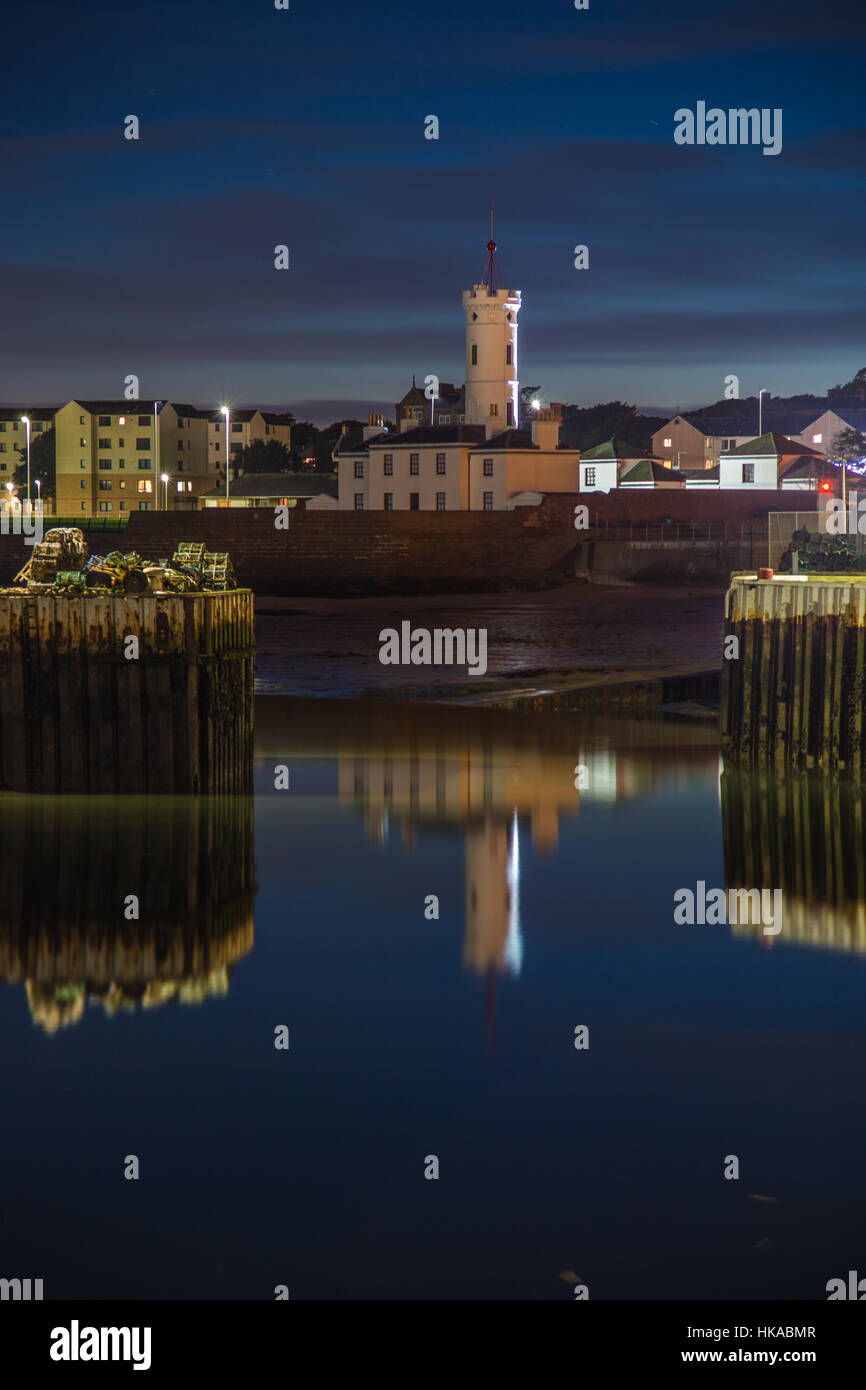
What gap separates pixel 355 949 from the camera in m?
13.5

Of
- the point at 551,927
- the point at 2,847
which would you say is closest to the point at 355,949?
the point at 551,927

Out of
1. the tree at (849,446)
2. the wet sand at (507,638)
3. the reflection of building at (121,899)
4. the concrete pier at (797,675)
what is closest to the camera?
the reflection of building at (121,899)

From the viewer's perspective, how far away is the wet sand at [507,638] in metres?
31.9

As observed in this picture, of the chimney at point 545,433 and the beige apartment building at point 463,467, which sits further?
the chimney at point 545,433

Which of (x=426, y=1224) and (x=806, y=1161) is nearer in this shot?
(x=426, y=1224)

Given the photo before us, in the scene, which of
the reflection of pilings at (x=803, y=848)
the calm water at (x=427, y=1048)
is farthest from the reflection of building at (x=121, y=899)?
the reflection of pilings at (x=803, y=848)

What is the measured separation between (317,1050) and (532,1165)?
2419 mm

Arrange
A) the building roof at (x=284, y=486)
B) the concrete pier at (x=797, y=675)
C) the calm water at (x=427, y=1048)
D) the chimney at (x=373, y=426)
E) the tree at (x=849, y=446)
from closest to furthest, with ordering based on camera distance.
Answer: the calm water at (x=427, y=1048)
the concrete pier at (x=797, y=675)
the chimney at (x=373, y=426)
the tree at (x=849, y=446)
the building roof at (x=284, y=486)

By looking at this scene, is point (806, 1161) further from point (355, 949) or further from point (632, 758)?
point (632, 758)

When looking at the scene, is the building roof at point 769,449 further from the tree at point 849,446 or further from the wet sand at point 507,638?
the wet sand at point 507,638

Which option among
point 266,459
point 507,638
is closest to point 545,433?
point 507,638

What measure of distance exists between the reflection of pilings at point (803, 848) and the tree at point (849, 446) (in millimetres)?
74178

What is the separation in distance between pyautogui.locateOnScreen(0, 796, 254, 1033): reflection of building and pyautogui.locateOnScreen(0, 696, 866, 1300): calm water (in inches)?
1.6

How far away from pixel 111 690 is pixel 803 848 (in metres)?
7.84
